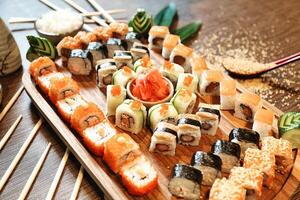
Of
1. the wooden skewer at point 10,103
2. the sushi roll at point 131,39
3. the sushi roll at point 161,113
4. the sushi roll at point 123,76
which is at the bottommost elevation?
the wooden skewer at point 10,103

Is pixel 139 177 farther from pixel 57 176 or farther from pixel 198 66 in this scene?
pixel 198 66

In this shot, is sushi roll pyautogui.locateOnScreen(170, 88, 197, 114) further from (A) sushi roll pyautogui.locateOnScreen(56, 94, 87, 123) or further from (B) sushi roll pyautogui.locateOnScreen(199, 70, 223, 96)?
(A) sushi roll pyautogui.locateOnScreen(56, 94, 87, 123)

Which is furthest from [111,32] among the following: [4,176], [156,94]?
[4,176]

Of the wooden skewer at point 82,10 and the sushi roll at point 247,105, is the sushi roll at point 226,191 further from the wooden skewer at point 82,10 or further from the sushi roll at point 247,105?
the wooden skewer at point 82,10

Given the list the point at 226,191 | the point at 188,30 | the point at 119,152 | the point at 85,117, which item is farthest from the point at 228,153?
the point at 188,30

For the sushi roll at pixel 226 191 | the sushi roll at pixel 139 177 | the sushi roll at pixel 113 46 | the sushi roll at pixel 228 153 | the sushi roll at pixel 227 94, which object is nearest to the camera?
the sushi roll at pixel 226 191

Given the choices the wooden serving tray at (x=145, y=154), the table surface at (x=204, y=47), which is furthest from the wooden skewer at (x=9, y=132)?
the wooden serving tray at (x=145, y=154)
